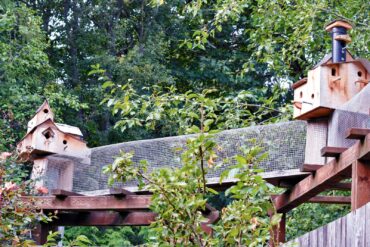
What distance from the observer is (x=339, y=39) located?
20.9 ft

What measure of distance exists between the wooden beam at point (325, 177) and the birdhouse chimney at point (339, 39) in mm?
807

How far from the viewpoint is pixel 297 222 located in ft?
34.8

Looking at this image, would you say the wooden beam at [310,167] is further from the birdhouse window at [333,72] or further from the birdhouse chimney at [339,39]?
the birdhouse chimney at [339,39]

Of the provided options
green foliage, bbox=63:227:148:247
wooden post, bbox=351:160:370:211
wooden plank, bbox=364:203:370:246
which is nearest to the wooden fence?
wooden plank, bbox=364:203:370:246

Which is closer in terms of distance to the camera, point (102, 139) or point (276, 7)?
point (276, 7)

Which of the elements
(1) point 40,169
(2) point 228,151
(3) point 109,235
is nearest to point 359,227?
(2) point 228,151

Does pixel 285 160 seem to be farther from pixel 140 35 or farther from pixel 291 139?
pixel 140 35

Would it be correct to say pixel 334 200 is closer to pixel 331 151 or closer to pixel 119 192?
pixel 119 192

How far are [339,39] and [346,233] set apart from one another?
1753 millimetres

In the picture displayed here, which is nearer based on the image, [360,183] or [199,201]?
[199,201]

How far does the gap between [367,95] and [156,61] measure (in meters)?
9.73

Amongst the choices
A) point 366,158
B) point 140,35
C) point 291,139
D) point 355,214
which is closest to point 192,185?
point 355,214

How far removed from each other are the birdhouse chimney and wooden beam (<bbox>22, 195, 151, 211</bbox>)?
1724 mm

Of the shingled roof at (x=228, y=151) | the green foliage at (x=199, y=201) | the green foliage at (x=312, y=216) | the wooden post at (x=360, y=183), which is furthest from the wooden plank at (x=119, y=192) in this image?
the green foliage at (x=312, y=216)
